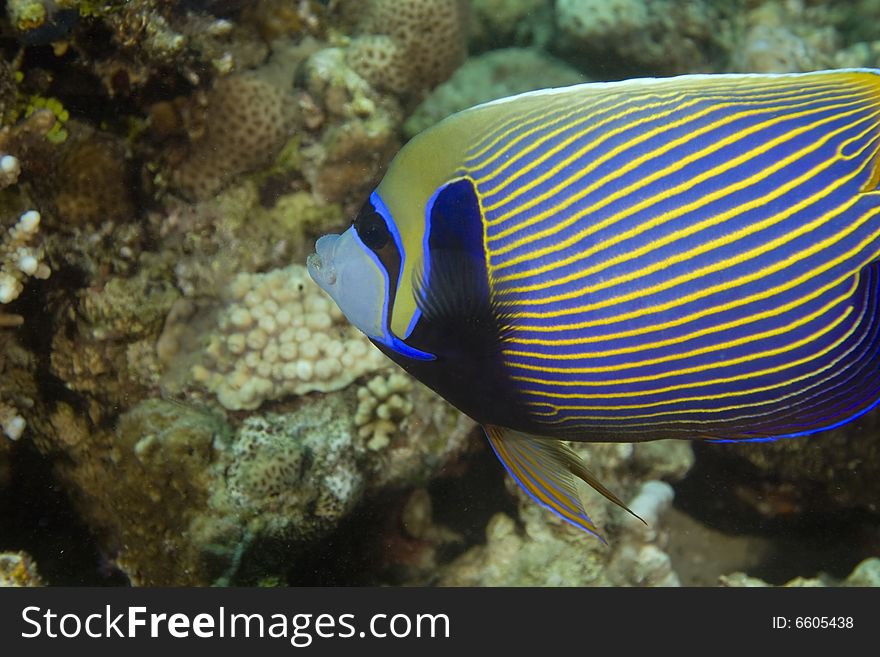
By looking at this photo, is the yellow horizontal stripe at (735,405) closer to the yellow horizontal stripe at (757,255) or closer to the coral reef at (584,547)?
the yellow horizontal stripe at (757,255)

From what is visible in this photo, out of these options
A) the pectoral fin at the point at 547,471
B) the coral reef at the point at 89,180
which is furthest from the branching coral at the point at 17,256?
the pectoral fin at the point at 547,471

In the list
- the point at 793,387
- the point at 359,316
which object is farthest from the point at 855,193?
the point at 359,316

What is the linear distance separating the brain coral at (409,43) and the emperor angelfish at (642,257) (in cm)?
283

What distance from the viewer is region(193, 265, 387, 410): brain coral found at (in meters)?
3.21

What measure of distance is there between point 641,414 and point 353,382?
2097mm

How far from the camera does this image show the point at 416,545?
12.3ft

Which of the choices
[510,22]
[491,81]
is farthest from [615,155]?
[510,22]

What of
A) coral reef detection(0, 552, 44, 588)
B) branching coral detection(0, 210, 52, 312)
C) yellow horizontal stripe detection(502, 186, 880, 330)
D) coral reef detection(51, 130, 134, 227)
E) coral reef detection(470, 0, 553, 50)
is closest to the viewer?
yellow horizontal stripe detection(502, 186, 880, 330)

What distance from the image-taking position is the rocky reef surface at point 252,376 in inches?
117

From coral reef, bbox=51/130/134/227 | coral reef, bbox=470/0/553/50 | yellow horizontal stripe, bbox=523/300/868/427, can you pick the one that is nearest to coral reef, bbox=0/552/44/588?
coral reef, bbox=51/130/134/227

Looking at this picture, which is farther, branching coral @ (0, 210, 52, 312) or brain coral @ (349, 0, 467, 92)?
brain coral @ (349, 0, 467, 92)

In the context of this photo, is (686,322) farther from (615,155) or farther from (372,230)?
(372,230)

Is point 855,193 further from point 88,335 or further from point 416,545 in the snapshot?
point 88,335

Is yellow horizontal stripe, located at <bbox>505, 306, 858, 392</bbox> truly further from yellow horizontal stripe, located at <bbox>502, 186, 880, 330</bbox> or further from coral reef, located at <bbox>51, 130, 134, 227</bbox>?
coral reef, located at <bbox>51, 130, 134, 227</bbox>
